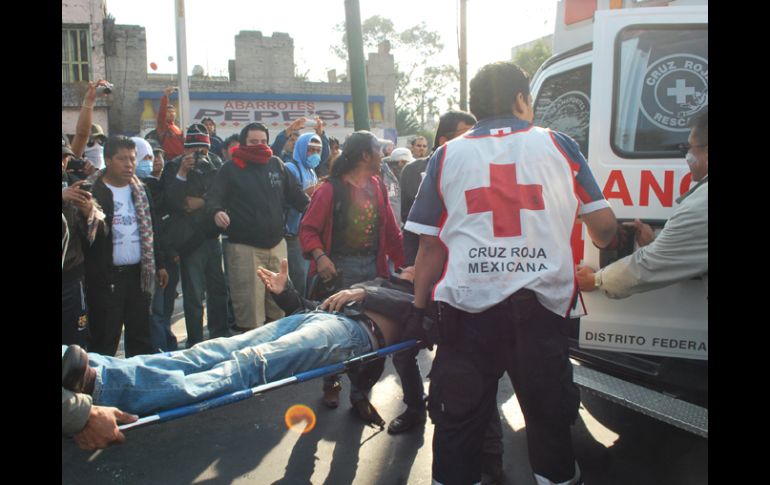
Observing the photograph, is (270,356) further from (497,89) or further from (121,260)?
(121,260)

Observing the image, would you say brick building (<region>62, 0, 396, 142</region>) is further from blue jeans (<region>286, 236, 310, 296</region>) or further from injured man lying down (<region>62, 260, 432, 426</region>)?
injured man lying down (<region>62, 260, 432, 426</region>)

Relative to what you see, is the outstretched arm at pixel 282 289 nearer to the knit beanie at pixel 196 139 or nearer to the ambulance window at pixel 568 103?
the knit beanie at pixel 196 139

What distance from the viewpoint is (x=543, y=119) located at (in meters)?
4.46

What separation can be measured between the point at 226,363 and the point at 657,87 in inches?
104

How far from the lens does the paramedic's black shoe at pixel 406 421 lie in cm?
358

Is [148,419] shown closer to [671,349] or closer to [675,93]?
[671,349]

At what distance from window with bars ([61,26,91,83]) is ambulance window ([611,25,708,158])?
2127 centimetres

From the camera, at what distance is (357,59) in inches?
303

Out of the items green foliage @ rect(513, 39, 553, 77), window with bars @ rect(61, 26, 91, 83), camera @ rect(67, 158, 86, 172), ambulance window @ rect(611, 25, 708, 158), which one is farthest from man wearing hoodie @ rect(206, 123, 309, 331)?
green foliage @ rect(513, 39, 553, 77)

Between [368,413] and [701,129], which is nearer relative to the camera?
[701,129]

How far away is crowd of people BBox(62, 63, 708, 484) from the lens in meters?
2.14

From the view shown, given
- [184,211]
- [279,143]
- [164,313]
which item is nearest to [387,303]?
[184,211]
